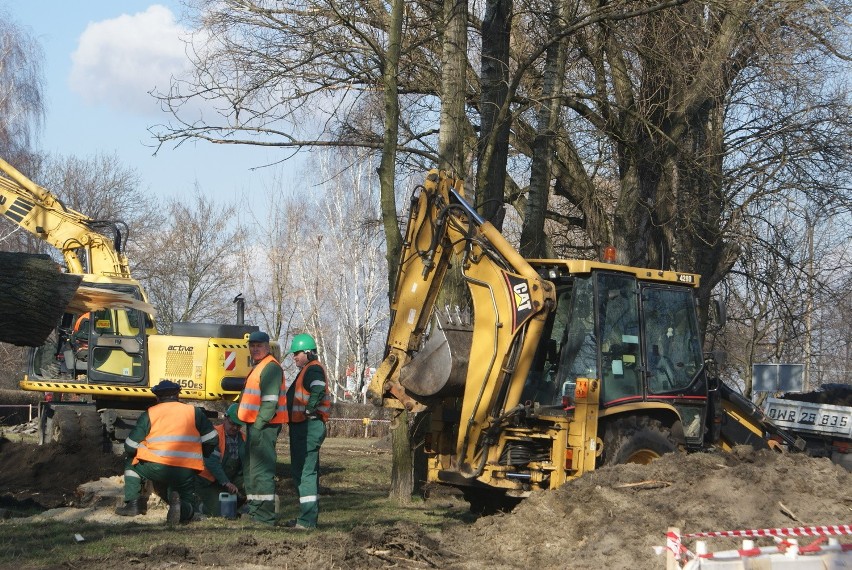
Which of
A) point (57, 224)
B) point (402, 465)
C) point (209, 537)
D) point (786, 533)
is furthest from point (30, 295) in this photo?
point (57, 224)

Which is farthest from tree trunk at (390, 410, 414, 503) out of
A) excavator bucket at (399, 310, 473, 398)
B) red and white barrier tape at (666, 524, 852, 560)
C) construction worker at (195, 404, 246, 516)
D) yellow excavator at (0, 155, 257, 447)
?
red and white barrier tape at (666, 524, 852, 560)

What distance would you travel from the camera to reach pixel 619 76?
17.0 metres

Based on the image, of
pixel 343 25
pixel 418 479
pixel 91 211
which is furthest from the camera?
pixel 91 211

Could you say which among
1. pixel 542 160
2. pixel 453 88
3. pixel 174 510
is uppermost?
pixel 453 88

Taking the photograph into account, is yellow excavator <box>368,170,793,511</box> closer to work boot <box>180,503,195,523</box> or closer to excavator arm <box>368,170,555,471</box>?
excavator arm <box>368,170,555,471</box>

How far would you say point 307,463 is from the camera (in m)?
10.2

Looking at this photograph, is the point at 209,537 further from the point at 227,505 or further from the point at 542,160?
the point at 542,160

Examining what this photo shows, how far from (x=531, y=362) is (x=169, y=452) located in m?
3.56

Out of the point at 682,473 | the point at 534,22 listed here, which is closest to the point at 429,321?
the point at 682,473

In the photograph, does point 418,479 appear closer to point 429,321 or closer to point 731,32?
point 429,321

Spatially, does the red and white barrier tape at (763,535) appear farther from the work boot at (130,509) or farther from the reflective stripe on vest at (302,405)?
the work boot at (130,509)

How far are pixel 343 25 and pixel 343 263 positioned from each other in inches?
1198

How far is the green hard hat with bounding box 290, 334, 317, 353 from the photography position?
1048cm

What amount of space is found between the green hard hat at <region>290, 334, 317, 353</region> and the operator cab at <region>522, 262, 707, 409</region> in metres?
2.19
